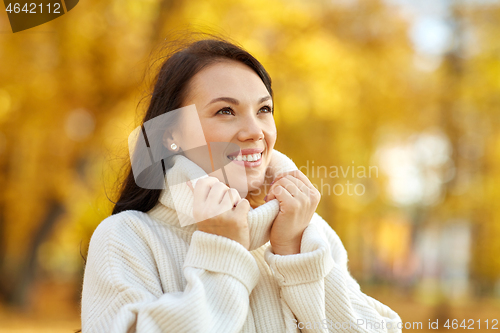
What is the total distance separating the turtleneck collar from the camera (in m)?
1.71

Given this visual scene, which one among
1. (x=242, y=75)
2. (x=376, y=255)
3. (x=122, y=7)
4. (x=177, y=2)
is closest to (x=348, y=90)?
(x=177, y=2)

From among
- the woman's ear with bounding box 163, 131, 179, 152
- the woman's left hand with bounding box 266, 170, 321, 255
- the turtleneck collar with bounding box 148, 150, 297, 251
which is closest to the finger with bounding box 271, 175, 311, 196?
the woman's left hand with bounding box 266, 170, 321, 255

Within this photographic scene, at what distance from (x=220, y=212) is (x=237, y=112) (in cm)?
50

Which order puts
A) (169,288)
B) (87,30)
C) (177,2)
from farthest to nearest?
(177,2), (87,30), (169,288)

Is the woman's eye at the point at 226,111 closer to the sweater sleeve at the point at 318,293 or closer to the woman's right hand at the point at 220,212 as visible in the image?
the woman's right hand at the point at 220,212

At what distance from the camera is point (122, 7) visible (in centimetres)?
758

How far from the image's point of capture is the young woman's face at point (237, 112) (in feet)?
5.99

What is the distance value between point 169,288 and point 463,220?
950 centimetres

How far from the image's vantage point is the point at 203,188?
164 cm

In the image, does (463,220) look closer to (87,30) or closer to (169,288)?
(87,30)

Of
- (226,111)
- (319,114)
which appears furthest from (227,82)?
(319,114)

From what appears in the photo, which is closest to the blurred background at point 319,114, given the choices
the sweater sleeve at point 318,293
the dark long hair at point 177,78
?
the dark long hair at point 177,78

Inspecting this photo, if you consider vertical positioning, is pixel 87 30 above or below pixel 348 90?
above

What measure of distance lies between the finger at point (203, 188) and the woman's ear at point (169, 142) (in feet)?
1.31
